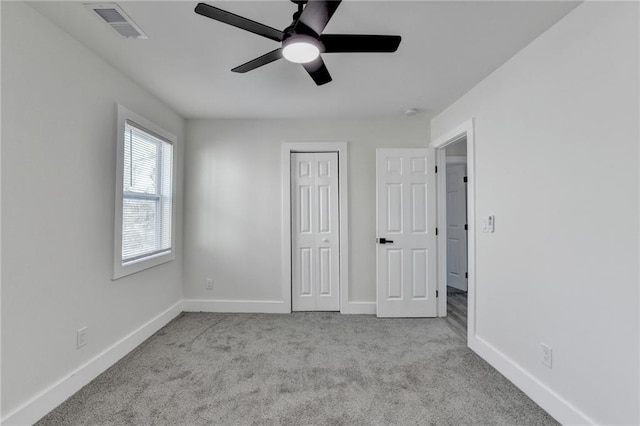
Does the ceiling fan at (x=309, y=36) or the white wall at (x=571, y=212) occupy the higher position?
the ceiling fan at (x=309, y=36)

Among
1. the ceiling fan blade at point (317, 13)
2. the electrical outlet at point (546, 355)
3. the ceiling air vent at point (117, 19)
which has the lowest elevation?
the electrical outlet at point (546, 355)

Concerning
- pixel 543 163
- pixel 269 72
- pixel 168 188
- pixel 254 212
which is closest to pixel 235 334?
pixel 254 212

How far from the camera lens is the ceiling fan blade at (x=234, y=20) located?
1.26 m

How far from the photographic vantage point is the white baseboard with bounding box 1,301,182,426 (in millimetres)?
1596

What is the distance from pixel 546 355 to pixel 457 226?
302cm

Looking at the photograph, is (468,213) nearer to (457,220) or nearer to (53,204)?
(457,220)

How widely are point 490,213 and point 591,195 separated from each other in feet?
2.82

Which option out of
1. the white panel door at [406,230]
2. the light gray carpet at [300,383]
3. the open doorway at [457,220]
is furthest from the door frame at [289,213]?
the open doorway at [457,220]

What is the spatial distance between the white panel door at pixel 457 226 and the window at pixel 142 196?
4.13 m

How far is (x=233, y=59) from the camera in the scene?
2141mm

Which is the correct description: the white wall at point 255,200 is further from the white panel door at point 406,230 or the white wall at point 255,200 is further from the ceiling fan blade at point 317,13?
the ceiling fan blade at point 317,13

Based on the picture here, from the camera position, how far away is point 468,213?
2.69 metres

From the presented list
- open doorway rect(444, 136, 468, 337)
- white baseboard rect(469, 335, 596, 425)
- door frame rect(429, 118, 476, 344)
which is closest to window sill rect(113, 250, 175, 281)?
door frame rect(429, 118, 476, 344)

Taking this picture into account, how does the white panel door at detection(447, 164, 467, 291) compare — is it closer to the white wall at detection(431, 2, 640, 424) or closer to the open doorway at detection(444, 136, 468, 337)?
the open doorway at detection(444, 136, 468, 337)
